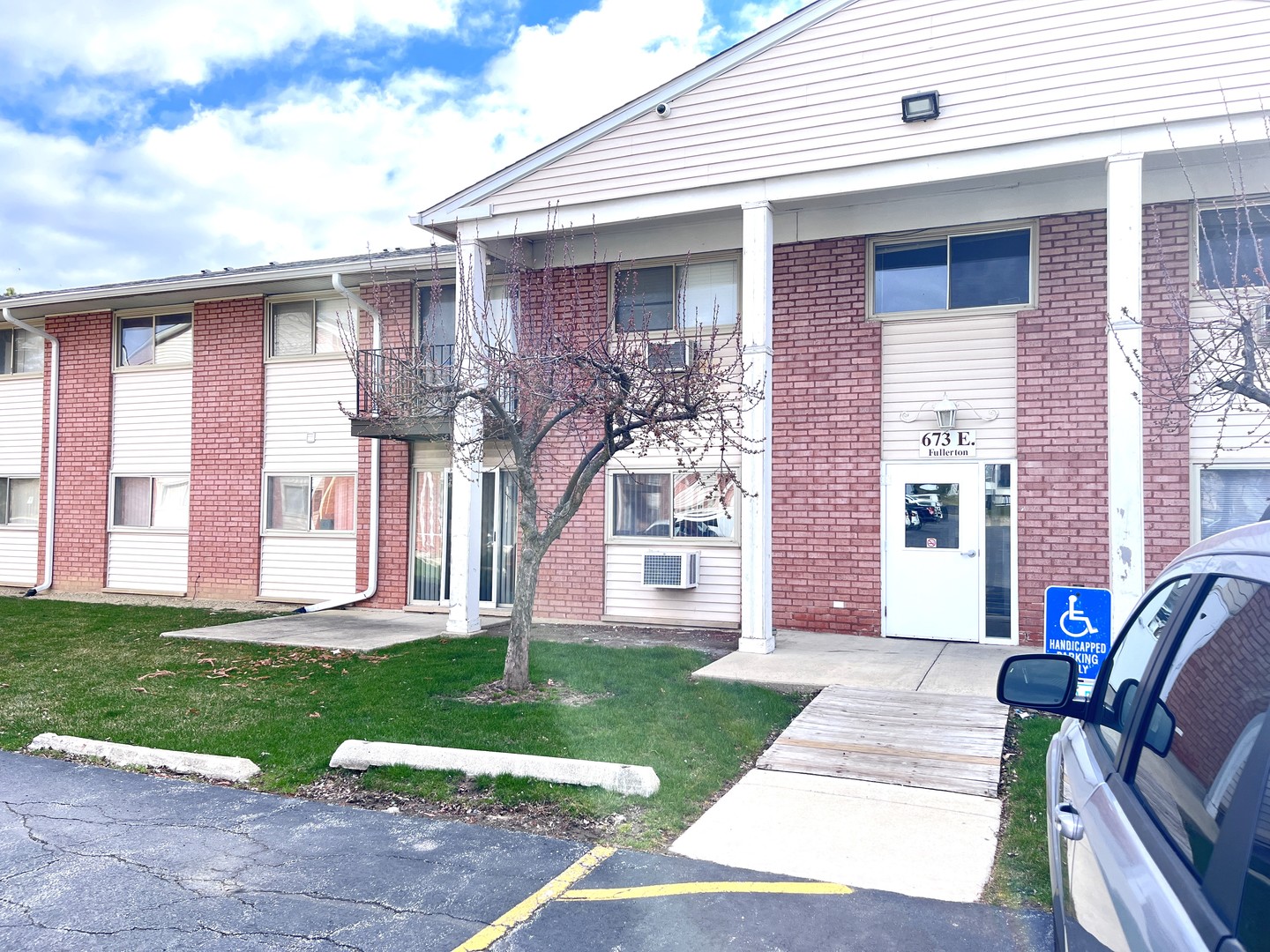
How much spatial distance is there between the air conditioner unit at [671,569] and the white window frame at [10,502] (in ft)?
40.0

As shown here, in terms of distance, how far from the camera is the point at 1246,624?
1660 millimetres

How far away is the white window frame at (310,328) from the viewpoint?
1444 cm

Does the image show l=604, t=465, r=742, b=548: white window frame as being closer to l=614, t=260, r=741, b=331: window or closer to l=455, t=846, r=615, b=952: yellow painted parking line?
l=614, t=260, r=741, b=331: window

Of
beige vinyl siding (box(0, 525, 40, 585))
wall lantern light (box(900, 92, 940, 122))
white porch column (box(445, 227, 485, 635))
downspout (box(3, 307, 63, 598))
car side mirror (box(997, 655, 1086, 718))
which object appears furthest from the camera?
beige vinyl siding (box(0, 525, 40, 585))

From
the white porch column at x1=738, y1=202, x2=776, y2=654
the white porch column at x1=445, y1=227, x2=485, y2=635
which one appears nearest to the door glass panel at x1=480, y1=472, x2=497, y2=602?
the white porch column at x1=445, y1=227, x2=485, y2=635

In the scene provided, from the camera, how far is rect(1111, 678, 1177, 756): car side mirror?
6.33 feet

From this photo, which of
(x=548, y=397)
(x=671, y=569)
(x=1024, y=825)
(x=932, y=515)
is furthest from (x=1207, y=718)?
(x=671, y=569)

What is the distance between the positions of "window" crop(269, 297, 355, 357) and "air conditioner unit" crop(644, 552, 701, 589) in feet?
19.9

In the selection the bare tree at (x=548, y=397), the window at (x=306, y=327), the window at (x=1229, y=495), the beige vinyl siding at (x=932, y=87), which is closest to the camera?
the bare tree at (x=548, y=397)

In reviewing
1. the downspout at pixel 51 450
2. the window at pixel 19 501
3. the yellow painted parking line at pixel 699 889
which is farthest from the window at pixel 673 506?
the window at pixel 19 501

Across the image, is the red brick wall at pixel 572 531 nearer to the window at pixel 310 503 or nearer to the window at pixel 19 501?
the window at pixel 310 503

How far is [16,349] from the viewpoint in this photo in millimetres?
17625

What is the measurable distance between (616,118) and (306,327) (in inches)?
268

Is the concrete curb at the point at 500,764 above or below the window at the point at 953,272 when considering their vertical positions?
below
